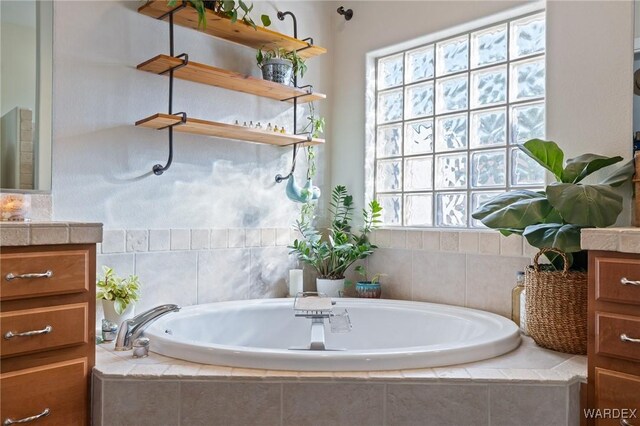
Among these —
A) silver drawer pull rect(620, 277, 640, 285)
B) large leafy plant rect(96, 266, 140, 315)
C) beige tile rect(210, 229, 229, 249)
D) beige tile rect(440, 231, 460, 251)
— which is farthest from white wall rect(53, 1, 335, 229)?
silver drawer pull rect(620, 277, 640, 285)

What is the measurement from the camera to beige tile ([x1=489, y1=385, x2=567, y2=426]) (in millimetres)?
1501

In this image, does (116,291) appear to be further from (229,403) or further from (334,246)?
(334,246)

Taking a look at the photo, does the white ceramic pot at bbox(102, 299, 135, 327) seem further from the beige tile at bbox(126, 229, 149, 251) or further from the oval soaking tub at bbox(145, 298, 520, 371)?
the beige tile at bbox(126, 229, 149, 251)

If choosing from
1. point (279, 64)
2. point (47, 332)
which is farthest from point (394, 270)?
point (47, 332)

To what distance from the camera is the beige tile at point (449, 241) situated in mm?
2510

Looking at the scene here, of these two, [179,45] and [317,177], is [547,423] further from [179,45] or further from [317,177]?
[179,45]

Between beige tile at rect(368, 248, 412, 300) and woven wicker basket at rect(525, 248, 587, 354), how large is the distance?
0.86 metres

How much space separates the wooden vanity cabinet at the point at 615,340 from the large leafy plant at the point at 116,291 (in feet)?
5.45

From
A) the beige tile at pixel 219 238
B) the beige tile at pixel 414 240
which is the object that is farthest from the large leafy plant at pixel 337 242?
the beige tile at pixel 219 238

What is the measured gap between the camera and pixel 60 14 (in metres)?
2.05

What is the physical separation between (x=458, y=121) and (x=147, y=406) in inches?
77.7

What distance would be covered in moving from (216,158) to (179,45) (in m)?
0.56

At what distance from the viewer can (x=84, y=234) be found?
5.21 feet

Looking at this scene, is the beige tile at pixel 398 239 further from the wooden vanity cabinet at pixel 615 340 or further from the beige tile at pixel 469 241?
the wooden vanity cabinet at pixel 615 340
